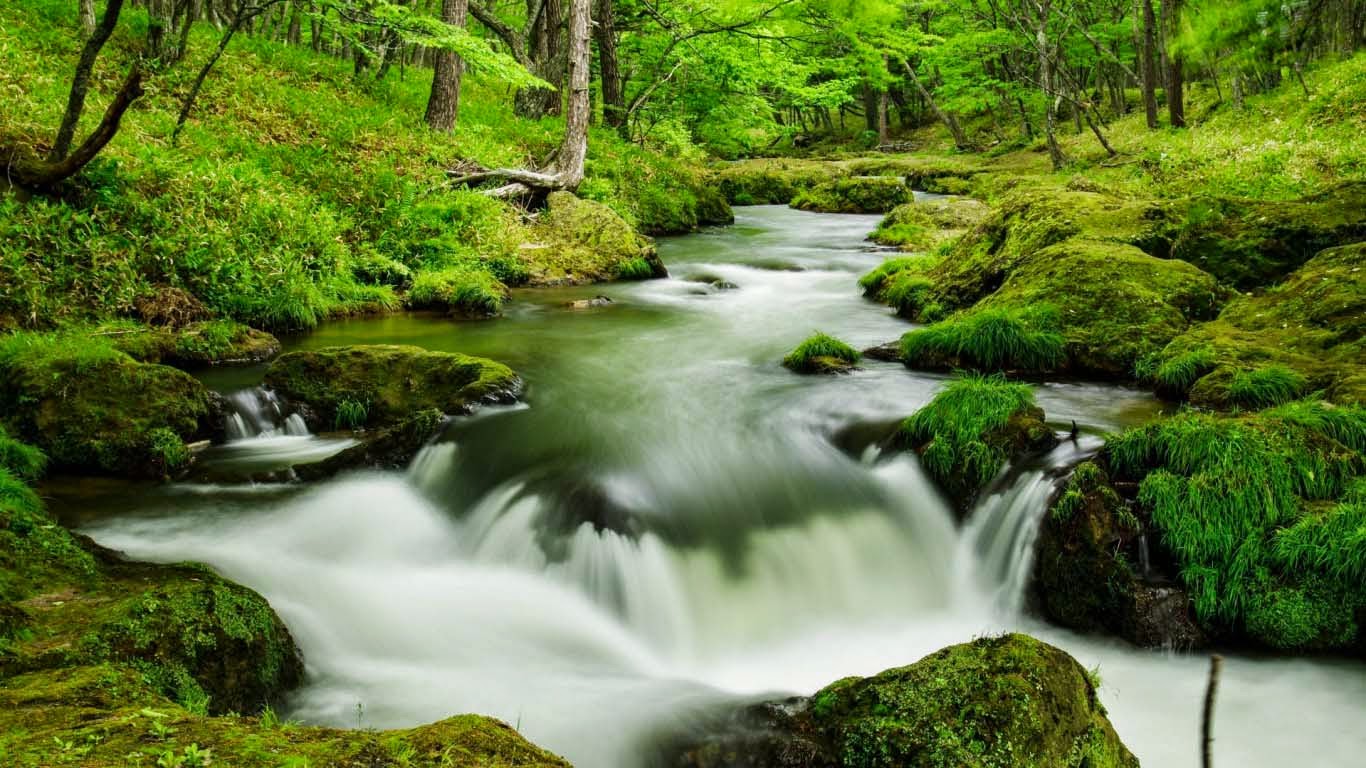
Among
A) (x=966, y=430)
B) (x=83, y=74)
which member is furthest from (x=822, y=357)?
(x=83, y=74)

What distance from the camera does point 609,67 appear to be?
808 inches

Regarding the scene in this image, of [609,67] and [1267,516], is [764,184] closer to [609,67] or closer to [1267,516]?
[609,67]

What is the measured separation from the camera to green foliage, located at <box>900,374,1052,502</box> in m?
5.41

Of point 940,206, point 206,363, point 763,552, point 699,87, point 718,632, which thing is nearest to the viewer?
point 718,632

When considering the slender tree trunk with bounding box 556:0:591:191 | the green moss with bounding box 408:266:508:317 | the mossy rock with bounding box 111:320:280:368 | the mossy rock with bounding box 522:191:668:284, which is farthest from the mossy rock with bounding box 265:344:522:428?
the slender tree trunk with bounding box 556:0:591:191

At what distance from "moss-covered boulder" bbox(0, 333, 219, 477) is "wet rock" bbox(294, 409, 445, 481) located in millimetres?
1024

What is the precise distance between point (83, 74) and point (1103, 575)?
30.8ft

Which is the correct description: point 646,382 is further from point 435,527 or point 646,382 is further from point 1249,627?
point 1249,627

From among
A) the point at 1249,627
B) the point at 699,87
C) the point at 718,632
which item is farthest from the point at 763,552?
the point at 699,87

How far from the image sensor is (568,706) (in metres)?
3.71

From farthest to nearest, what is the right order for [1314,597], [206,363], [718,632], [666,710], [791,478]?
[206,363]
[791,478]
[718,632]
[1314,597]
[666,710]

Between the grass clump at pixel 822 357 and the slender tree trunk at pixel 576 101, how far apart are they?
8196mm

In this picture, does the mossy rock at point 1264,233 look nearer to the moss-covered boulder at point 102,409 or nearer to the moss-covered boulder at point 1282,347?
the moss-covered boulder at point 1282,347

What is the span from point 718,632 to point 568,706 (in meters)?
1.19
